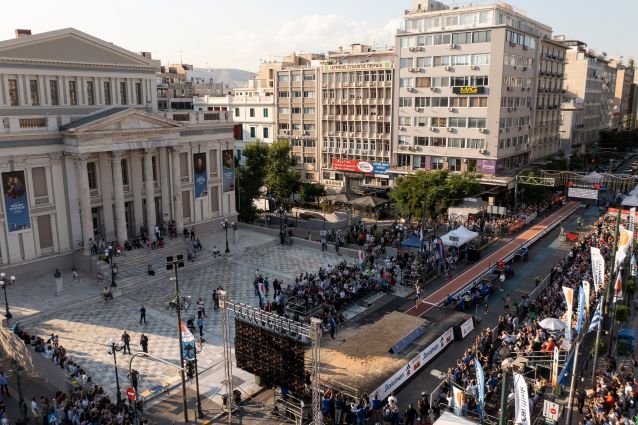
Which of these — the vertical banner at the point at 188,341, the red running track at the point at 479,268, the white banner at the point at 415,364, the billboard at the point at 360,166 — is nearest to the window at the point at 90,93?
the vertical banner at the point at 188,341

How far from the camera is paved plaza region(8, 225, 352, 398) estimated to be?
2622 cm

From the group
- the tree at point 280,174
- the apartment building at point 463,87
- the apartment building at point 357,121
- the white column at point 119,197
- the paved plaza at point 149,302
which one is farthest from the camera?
the apartment building at point 357,121

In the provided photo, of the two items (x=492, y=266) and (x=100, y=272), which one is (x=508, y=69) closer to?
(x=492, y=266)

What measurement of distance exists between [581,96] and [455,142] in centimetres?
5681

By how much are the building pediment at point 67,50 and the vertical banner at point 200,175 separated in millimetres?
9645

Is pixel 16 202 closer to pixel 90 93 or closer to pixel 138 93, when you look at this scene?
pixel 90 93

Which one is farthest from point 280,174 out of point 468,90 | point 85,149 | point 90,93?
point 85,149

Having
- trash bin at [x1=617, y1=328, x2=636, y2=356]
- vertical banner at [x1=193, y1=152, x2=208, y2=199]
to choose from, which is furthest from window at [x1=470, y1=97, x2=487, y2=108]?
trash bin at [x1=617, y1=328, x2=636, y2=356]

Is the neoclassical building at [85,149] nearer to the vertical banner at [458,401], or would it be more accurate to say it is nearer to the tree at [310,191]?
the tree at [310,191]

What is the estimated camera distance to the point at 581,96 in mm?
104125

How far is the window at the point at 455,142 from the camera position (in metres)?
62.8

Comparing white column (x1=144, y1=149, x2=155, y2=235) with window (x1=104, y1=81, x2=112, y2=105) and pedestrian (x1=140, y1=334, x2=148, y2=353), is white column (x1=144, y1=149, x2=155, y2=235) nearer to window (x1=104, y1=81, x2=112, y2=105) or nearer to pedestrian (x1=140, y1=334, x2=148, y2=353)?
window (x1=104, y1=81, x2=112, y2=105)

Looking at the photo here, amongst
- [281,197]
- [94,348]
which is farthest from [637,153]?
[94,348]

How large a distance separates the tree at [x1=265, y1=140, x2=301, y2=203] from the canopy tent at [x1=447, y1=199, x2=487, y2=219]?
2133cm
